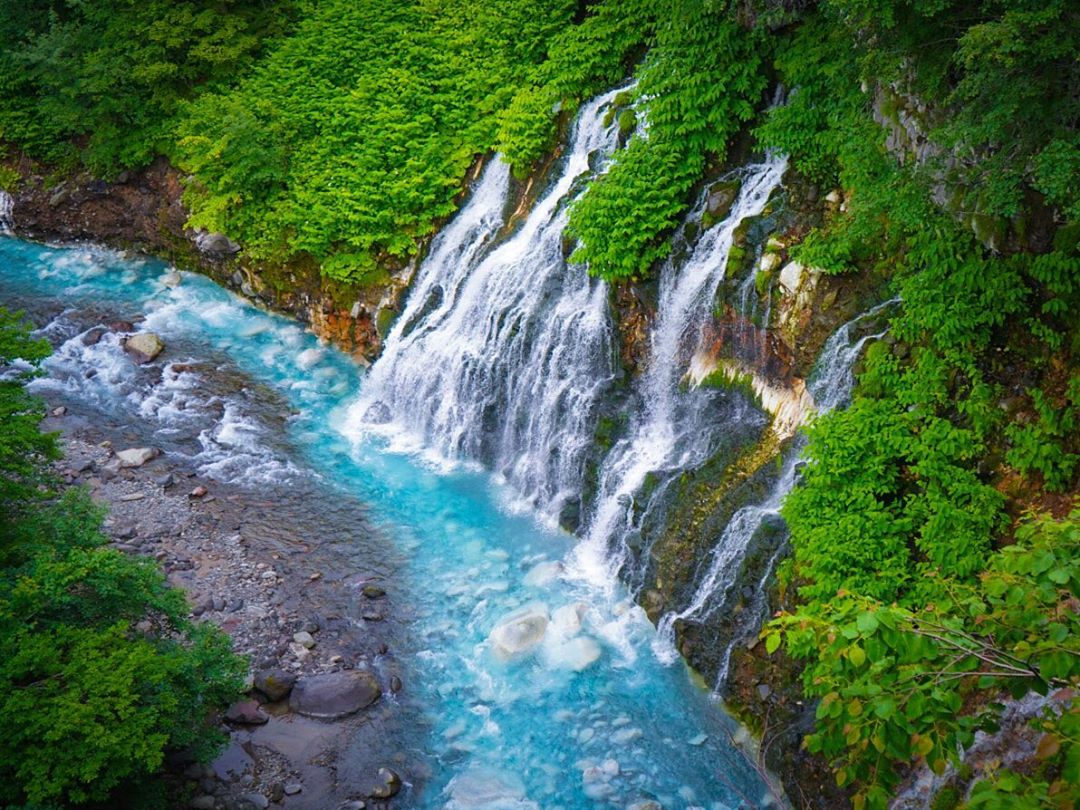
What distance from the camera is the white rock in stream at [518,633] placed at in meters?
11.3

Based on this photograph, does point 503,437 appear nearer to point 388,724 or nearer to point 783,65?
point 388,724

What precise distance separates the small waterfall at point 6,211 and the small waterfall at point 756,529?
22.8m

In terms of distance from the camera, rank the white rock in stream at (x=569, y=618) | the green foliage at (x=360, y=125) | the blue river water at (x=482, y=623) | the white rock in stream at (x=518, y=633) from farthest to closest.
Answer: the green foliage at (x=360, y=125), the white rock in stream at (x=569, y=618), the white rock in stream at (x=518, y=633), the blue river water at (x=482, y=623)

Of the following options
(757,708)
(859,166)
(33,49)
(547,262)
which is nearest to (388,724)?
(757,708)

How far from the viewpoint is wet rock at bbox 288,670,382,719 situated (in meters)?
10.4

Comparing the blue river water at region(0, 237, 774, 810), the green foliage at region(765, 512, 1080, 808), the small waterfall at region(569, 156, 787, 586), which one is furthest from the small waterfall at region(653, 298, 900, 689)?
the green foliage at region(765, 512, 1080, 808)

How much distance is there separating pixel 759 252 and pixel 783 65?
9.53ft

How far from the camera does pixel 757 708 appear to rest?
9.87m

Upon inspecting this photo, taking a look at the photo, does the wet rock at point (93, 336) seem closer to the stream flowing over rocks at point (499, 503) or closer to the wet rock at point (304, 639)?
the stream flowing over rocks at point (499, 503)

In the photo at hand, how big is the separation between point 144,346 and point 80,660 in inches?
477

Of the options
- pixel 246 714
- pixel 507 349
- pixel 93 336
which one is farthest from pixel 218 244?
pixel 246 714

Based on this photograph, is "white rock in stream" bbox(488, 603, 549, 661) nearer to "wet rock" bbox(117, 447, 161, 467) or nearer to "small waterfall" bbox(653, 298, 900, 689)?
"small waterfall" bbox(653, 298, 900, 689)

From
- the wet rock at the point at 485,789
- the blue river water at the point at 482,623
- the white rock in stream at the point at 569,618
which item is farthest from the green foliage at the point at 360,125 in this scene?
the wet rock at the point at 485,789

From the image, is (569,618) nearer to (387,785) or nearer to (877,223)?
(387,785)
